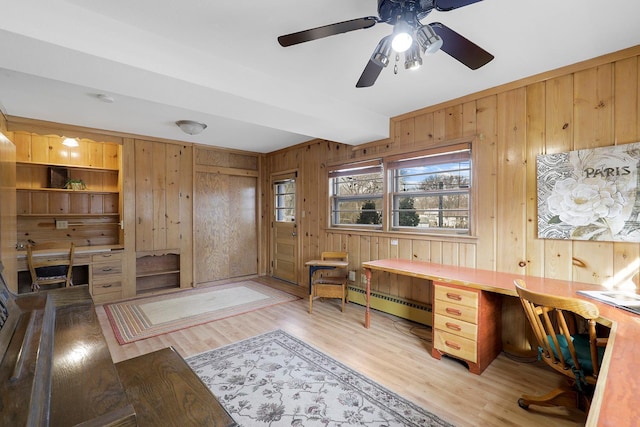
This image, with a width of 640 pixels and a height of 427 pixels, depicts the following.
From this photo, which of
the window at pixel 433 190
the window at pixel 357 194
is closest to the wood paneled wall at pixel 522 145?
the window at pixel 433 190

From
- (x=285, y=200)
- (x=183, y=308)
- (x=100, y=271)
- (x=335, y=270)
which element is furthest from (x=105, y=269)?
(x=335, y=270)

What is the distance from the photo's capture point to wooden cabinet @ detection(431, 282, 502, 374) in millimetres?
2299

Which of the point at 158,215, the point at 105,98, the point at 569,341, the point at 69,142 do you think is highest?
the point at 105,98

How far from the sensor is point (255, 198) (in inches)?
225

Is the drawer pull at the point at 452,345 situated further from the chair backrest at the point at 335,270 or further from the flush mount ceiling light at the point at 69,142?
the flush mount ceiling light at the point at 69,142

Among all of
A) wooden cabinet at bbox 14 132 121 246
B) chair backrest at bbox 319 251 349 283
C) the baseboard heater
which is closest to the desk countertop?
wooden cabinet at bbox 14 132 121 246

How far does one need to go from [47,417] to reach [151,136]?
4.39 m

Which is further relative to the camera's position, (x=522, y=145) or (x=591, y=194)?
(x=522, y=145)

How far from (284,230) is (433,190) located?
9.42 feet

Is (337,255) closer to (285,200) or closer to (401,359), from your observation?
(401,359)

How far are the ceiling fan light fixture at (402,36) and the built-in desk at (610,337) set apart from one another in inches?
61.0

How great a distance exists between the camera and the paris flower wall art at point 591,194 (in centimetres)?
208

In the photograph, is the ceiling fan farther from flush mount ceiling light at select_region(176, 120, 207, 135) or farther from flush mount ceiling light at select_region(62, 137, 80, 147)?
flush mount ceiling light at select_region(62, 137, 80, 147)

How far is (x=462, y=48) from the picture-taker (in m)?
1.60
